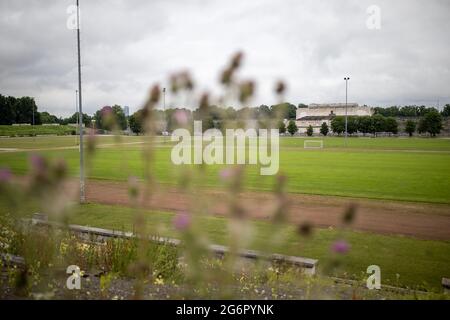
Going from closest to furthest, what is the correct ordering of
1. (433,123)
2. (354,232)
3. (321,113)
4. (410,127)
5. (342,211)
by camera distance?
(354,232), (342,211), (433,123), (410,127), (321,113)

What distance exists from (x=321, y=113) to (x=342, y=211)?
5095 inches

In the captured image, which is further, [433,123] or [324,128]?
[324,128]

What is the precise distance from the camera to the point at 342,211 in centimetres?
1315

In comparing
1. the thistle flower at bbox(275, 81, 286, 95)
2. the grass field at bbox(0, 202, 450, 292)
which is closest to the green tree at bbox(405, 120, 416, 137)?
the grass field at bbox(0, 202, 450, 292)

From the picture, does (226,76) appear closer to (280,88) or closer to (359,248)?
(280,88)

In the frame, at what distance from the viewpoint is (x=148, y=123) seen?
225cm

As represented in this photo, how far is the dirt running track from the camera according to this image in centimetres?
1133

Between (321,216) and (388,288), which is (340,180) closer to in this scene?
(321,216)

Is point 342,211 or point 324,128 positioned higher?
point 324,128

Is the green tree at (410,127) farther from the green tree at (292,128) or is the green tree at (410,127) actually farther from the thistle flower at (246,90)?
the thistle flower at (246,90)

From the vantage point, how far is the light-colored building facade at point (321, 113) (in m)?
127

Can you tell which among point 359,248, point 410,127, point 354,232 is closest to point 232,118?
point 359,248

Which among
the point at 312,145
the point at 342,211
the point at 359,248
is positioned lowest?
the point at 359,248
